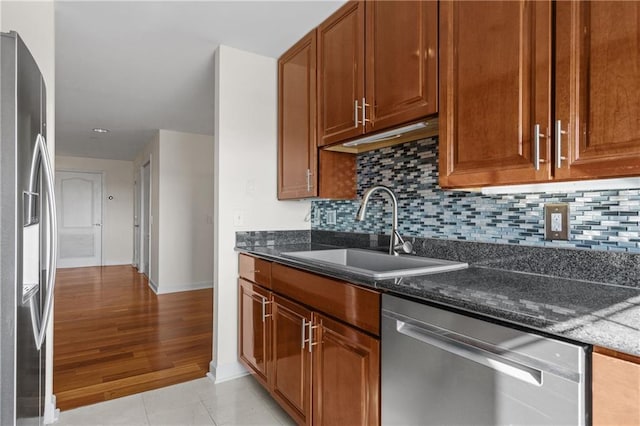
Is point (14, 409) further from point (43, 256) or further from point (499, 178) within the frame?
point (499, 178)

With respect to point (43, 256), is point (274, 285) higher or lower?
lower

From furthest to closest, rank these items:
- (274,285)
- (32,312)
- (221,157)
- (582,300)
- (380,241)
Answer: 1. (221,157)
2. (380,241)
3. (274,285)
4. (32,312)
5. (582,300)

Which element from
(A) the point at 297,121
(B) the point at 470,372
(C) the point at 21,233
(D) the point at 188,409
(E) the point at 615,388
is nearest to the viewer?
(E) the point at 615,388

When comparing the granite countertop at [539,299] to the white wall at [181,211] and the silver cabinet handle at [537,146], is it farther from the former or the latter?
the white wall at [181,211]

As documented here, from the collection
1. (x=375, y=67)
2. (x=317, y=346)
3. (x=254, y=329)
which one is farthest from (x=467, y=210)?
(x=254, y=329)

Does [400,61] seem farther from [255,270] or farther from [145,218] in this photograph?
[145,218]

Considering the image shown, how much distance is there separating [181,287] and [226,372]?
10.1 feet

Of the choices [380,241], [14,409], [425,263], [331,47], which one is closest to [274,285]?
[380,241]

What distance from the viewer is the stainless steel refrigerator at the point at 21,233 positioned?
1.03 metres

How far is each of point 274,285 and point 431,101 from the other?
4.07 feet

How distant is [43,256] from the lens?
4.45 ft

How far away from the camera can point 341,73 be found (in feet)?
6.68

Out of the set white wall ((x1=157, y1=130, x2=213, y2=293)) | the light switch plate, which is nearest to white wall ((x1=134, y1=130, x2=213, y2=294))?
white wall ((x1=157, y1=130, x2=213, y2=293))

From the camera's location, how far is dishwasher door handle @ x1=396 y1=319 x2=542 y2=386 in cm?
87
